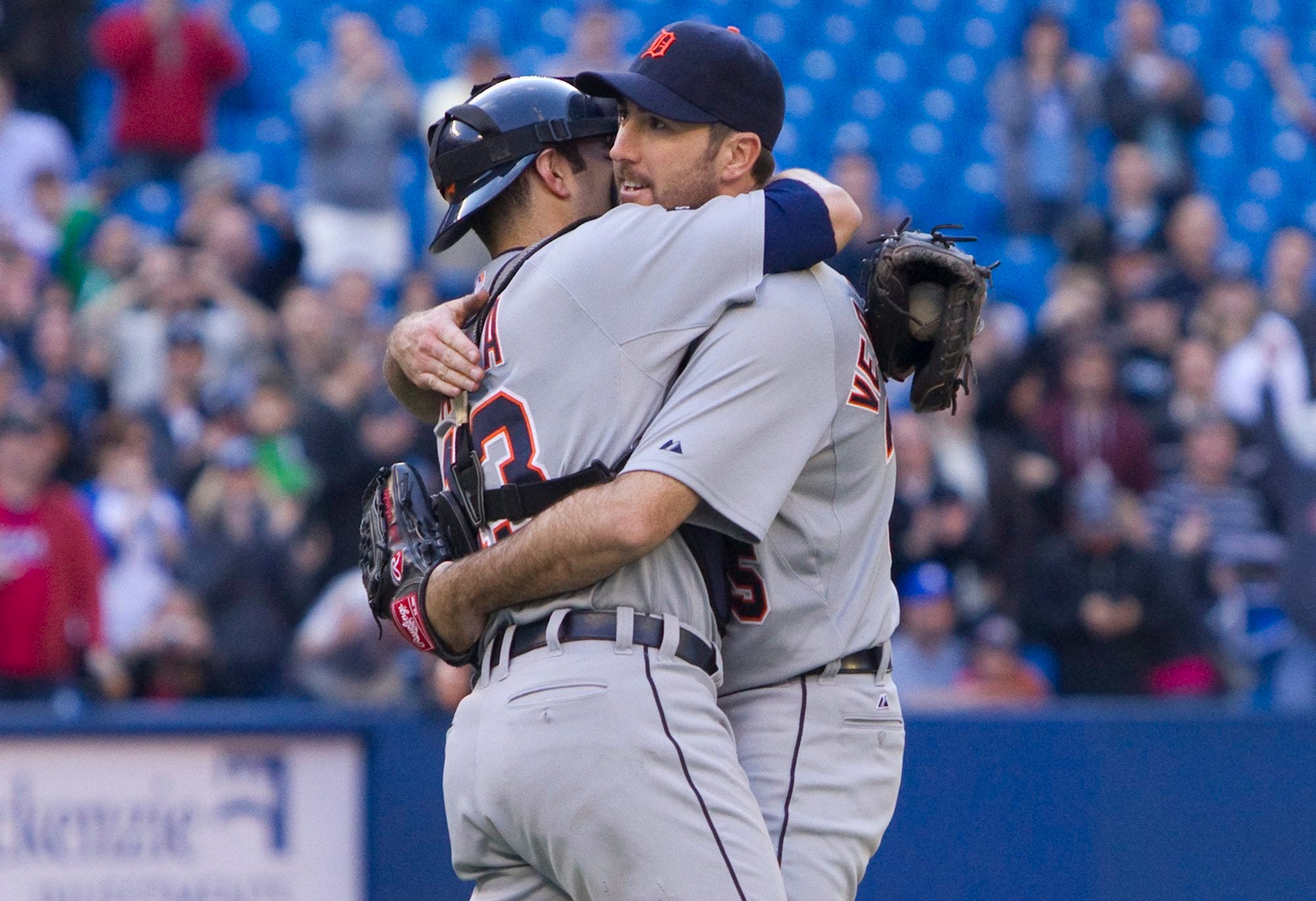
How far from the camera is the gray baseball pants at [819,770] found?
3.03 meters

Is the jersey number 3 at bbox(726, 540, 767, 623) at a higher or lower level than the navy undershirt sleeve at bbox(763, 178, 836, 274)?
lower

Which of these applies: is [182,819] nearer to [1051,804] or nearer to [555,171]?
[1051,804]

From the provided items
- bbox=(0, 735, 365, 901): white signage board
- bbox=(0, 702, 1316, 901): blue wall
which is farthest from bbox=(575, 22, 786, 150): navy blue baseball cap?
bbox=(0, 735, 365, 901): white signage board

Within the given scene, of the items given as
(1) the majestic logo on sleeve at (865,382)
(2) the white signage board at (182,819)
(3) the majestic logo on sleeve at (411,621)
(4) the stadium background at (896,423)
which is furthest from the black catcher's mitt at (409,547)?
(2) the white signage board at (182,819)

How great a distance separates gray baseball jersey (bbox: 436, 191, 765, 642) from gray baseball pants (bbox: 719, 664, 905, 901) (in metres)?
0.25

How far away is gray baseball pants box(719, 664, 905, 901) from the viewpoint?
9.95ft

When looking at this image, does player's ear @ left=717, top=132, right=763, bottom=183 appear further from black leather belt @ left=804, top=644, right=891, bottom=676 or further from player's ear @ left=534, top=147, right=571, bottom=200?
black leather belt @ left=804, top=644, right=891, bottom=676

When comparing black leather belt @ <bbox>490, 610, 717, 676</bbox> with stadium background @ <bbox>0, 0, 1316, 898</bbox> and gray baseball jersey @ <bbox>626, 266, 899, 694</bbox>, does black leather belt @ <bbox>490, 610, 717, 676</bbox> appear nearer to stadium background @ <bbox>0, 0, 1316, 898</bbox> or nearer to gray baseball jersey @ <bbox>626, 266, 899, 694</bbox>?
gray baseball jersey @ <bbox>626, 266, 899, 694</bbox>

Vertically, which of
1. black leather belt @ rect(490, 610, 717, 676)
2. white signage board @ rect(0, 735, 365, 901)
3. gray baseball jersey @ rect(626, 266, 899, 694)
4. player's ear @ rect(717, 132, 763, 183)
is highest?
player's ear @ rect(717, 132, 763, 183)

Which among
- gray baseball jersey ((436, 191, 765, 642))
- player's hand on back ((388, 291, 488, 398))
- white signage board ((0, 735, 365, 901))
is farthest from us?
white signage board ((0, 735, 365, 901))

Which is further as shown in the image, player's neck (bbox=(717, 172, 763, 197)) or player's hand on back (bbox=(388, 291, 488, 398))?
player's neck (bbox=(717, 172, 763, 197))

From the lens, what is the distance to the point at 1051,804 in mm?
5836

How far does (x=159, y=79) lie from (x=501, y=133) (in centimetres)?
730

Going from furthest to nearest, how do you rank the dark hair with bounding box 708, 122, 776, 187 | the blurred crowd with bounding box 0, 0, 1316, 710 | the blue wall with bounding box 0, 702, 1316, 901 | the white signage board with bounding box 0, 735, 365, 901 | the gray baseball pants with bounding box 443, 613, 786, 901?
the blurred crowd with bounding box 0, 0, 1316, 710 → the blue wall with bounding box 0, 702, 1316, 901 → the white signage board with bounding box 0, 735, 365, 901 → the dark hair with bounding box 708, 122, 776, 187 → the gray baseball pants with bounding box 443, 613, 786, 901
